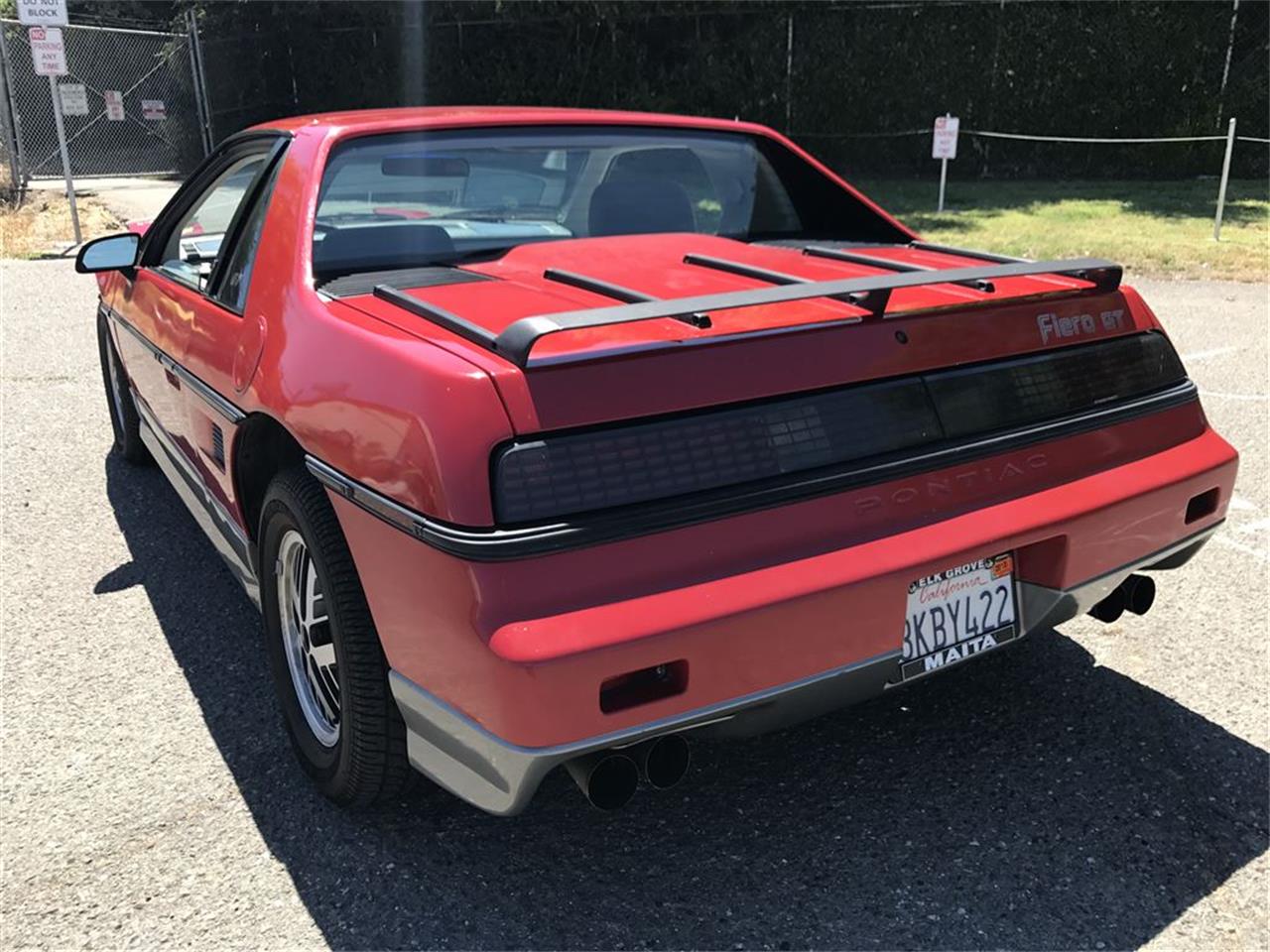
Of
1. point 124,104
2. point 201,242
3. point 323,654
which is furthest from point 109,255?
point 124,104

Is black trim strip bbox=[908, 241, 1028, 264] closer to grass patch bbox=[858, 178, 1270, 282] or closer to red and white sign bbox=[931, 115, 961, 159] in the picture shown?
grass patch bbox=[858, 178, 1270, 282]

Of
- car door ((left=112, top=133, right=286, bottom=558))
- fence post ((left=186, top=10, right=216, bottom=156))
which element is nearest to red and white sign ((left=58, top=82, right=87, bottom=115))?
fence post ((left=186, top=10, right=216, bottom=156))

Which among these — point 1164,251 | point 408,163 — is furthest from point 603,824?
point 1164,251

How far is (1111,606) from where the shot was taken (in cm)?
282

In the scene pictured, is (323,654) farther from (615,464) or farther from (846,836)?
(846,836)

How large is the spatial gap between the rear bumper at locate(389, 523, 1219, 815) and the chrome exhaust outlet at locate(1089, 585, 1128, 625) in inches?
34.0

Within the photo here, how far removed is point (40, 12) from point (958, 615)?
12089 mm

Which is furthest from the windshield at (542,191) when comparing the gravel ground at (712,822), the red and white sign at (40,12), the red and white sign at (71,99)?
the red and white sign at (71,99)

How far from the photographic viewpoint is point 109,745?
2875mm

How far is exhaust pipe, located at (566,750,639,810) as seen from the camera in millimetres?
2016

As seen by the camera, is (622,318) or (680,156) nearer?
(622,318)

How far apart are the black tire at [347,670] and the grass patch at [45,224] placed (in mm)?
11410

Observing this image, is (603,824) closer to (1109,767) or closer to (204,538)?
(1109,767)

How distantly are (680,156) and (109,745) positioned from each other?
7.95 feet
